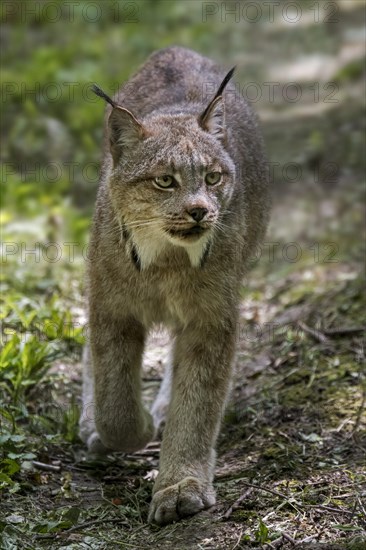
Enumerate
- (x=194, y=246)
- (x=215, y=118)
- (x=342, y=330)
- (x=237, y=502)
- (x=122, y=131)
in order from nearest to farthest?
(x=237, y=502) → (x=194, y=246) → (x=122, y=131) → (x=215, y=118) → (x=342, y=330)

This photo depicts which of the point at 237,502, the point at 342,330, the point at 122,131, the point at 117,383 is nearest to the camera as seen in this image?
the point at 237,502

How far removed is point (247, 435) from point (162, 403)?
2.47ft

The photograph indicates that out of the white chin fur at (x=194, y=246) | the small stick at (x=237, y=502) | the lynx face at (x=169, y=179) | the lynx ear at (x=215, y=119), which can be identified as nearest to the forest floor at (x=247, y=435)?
the small stick at (x=237, y=502)

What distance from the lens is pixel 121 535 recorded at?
489 cm

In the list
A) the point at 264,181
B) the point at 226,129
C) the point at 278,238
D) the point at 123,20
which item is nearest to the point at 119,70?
the point at 123,20

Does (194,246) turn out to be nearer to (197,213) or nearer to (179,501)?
(197,213)

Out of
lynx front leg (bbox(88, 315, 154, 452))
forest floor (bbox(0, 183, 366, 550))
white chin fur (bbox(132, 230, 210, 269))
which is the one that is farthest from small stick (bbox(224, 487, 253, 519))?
white chin fur (bbox(132, 230, 210, 269))

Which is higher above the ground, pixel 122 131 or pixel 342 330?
pixel 122 131

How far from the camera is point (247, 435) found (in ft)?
19.8

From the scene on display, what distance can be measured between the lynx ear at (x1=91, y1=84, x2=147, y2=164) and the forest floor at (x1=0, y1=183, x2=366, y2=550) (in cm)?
127

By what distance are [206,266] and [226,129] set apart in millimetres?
888

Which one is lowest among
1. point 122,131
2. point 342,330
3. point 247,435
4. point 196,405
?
point 247,435

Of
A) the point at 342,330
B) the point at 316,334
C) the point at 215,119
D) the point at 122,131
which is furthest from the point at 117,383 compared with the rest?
the point at 342,330

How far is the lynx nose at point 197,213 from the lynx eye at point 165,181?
0.25m
